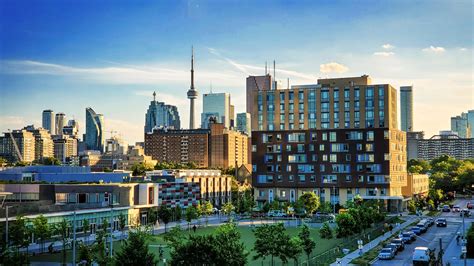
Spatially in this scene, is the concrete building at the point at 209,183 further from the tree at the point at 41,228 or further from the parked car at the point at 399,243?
the parked car at the point at 399,243

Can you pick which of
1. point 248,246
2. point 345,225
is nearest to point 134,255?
point 248,246

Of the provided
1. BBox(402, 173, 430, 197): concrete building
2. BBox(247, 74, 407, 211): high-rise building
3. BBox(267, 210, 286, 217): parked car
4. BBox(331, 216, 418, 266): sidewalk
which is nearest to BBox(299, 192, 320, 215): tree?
BBox(267, 210, 286, 217): parked car

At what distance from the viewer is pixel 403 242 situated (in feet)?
236

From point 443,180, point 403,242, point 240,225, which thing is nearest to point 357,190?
point 240,225

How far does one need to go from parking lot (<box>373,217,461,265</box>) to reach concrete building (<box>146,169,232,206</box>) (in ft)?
201

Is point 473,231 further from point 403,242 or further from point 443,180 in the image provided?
point 443,180

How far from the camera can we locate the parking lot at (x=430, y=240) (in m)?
59.3

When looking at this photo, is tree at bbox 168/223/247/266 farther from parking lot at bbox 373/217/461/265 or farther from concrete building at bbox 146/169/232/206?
concrete building at bbox 146/169/232/206

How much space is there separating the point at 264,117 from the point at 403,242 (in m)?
72.6

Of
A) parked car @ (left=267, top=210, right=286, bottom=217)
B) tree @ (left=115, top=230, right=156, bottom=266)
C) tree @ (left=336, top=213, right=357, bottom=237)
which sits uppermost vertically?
tree @ (left=115, top=230, right=156, bottom=266)

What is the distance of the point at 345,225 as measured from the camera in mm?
70375

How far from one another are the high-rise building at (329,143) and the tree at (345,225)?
62.7 meters

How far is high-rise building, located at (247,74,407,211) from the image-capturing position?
437 ft

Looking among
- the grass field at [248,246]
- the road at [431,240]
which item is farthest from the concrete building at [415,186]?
the grass field at [248,246]
